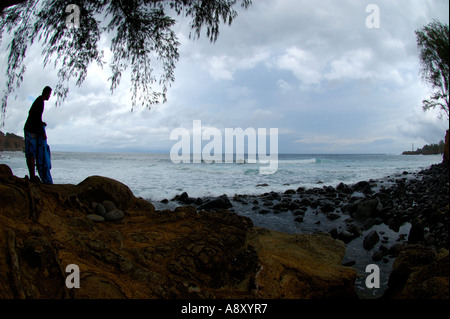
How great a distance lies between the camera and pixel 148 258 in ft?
9.66

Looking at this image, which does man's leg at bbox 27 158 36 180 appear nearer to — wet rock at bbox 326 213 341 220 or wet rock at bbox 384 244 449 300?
wet rock at bbox 384 244 449 300

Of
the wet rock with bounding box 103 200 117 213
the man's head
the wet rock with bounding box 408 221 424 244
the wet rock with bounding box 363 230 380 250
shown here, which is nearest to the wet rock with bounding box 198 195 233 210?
the wet rock with bounding box 103 200 117 213

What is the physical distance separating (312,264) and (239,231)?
1.06 metres

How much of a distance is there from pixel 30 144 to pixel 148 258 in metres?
4.16

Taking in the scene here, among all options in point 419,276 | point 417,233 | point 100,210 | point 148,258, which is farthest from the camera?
point 100,210

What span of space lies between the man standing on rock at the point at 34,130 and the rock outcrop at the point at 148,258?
1.23 metres

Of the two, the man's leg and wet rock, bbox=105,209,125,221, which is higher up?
the man's leg

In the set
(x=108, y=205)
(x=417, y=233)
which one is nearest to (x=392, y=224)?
(x=417, y=233)

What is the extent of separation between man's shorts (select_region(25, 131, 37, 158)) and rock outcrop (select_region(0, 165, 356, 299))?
125cm

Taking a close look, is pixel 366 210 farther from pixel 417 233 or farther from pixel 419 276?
pixel 419 276

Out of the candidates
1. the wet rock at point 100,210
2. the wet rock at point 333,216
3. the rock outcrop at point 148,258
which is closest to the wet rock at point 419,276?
the rock outcrop at point 148,258

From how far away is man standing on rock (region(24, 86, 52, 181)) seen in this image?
511 centimetres
